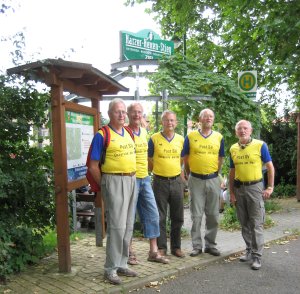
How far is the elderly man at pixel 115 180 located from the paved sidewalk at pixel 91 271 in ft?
0.72

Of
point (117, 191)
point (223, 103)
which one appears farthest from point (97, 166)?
point (223, 103)

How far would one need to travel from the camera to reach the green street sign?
6.84 m

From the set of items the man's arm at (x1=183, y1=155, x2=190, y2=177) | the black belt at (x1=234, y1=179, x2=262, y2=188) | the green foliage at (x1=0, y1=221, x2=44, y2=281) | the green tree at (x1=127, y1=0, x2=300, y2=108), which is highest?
the green tree at (x1=127, y1=0, x2=300, y2=108)

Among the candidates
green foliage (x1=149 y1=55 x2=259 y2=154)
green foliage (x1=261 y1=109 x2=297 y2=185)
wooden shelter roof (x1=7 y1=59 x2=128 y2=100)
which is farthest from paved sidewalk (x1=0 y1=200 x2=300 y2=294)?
green foliage (x1=261 y1=109 x2=297 y2=185)

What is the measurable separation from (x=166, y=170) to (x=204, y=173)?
57 centimetres

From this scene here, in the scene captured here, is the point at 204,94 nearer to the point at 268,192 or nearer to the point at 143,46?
the point at 143,46

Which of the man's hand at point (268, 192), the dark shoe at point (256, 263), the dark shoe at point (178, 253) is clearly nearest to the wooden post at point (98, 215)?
the dark shoe at point (178, 253)

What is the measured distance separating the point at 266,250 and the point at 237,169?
165 centimetres

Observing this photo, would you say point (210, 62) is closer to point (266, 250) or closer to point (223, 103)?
point (223, 103)

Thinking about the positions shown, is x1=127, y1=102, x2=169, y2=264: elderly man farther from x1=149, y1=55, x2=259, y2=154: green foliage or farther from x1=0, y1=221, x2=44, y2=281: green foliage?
x1=149, y1=55, x2=259, y2=154: green foliage

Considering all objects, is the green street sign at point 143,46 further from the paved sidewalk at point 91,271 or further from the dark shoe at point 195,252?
the dark shoe at point 195,252

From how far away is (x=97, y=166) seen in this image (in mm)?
4359

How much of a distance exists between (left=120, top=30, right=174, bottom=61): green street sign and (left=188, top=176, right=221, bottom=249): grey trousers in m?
2.59

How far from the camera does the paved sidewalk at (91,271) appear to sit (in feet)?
14.1
